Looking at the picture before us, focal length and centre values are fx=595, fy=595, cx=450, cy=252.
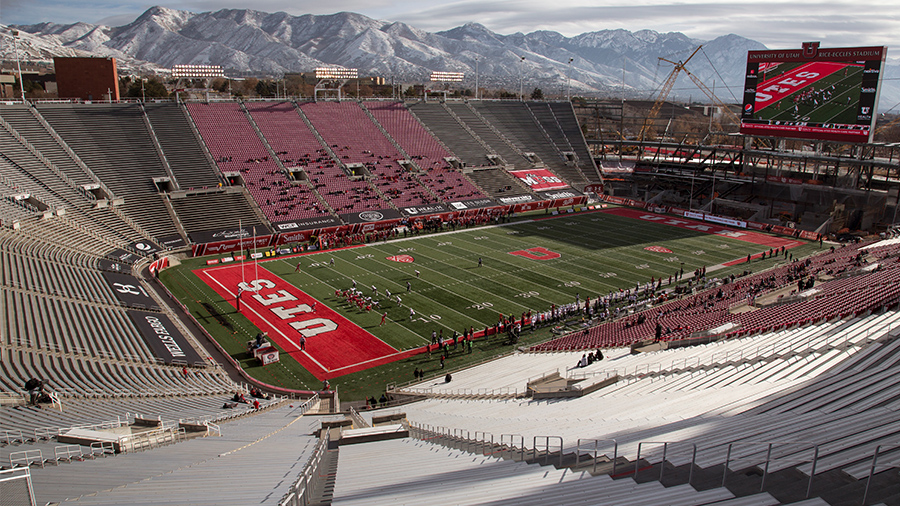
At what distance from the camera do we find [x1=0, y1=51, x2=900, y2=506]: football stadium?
8234 mm

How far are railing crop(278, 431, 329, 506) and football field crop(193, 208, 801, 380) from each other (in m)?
13.6

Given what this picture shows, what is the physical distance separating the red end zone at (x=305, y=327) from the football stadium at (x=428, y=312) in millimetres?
190

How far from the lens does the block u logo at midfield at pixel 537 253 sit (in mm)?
38562

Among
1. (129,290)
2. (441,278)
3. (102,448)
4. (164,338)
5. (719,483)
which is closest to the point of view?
(719,483)

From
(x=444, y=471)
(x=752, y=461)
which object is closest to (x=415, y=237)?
(x=444, y=471)

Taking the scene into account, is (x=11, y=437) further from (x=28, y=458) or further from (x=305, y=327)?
(x=305, y=327)

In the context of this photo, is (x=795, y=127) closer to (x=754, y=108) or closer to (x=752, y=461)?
(x=754, y=108)

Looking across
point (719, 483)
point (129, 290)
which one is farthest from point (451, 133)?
point (719, 483)

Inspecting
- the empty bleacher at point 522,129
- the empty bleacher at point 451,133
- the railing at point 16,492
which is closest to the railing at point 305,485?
the railing at point 16,492

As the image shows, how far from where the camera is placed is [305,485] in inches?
295

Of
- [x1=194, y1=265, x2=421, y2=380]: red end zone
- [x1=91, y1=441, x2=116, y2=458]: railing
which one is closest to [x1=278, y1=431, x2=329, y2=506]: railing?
[x1=91, y1=441, x2=116, y2=458]: railing

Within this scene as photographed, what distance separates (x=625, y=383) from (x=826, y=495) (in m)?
10.5

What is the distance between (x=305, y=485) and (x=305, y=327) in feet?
66.8

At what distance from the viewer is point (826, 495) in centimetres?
593
